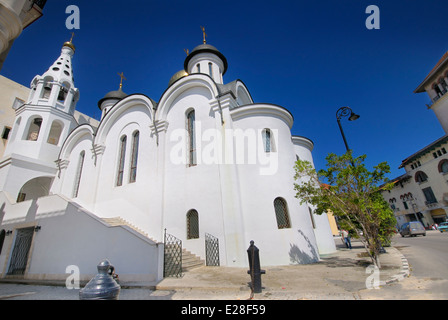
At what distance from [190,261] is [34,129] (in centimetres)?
1930

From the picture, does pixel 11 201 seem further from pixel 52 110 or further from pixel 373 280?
pixel 373 280

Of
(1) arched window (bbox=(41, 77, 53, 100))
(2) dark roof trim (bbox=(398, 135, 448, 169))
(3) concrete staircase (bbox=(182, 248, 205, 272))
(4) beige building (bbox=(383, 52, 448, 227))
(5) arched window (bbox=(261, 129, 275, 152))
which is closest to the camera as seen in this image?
Result: (3) concrete staircase (bbox=(182, 248, 205, 272))

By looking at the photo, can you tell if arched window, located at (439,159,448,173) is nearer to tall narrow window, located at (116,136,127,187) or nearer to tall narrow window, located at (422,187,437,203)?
tall narrow window, located at (422,187,437,203)

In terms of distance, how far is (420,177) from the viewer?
31.9 meters

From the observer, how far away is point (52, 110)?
17.0 meters

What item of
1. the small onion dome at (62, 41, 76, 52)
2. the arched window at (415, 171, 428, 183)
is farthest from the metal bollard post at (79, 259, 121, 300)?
the arched window at (415, 171, 428, 183)

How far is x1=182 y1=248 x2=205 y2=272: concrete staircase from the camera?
8.16 metres

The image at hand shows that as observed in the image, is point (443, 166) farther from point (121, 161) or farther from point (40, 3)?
point (40, 3)

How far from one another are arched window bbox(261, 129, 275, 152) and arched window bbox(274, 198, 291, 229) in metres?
2.56

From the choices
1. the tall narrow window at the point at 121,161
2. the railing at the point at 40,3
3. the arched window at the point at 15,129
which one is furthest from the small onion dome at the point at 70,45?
the railing at the point at 40,3

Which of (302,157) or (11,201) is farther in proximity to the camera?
(302,157)

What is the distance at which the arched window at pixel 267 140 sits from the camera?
33.5 feet
